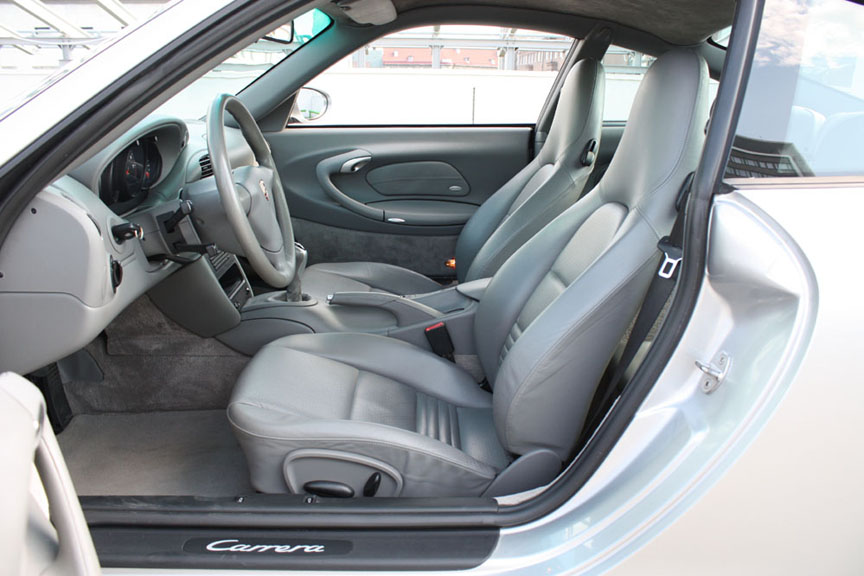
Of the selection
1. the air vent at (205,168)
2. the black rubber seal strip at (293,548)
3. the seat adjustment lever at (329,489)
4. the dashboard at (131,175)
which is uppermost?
the dashboard at (131,175)

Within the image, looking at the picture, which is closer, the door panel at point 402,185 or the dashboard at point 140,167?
the dashboard at point 140,167

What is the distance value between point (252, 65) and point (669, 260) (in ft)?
6.90

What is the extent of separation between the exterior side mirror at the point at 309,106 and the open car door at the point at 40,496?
7.83 feet

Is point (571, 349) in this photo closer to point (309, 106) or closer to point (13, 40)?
point (309, 106)

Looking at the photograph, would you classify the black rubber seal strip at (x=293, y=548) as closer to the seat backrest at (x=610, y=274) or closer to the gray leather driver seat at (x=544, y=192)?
the seat backrest at (x=610, y=274)

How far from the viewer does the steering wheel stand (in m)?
1.49

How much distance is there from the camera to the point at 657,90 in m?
1.35

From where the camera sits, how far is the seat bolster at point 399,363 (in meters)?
1.70

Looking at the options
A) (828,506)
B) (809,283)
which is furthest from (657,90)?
(828,506)

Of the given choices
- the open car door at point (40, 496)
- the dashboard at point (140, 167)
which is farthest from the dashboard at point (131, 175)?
the open car door at point (40, 496)

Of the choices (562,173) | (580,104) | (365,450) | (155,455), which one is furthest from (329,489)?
(580,104)

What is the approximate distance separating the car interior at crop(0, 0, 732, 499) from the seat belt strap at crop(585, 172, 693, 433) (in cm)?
2

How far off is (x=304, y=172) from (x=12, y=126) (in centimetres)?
207

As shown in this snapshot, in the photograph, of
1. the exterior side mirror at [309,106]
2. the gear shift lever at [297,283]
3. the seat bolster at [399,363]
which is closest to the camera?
the seat bolster at [399,363]
